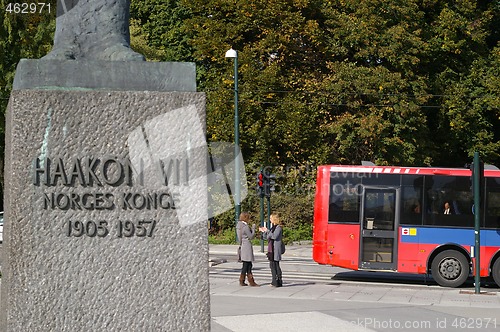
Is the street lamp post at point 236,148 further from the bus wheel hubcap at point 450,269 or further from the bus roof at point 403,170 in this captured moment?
the bus wheel hubcap at point 450,269

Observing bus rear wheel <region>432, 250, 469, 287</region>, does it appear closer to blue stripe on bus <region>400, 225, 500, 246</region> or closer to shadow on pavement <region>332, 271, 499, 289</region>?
blue stripe on bus <region>400, 225, 500, 246</region>

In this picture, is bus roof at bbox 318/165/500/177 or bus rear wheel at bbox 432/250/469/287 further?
bus roof at bbox 318/165/500/177

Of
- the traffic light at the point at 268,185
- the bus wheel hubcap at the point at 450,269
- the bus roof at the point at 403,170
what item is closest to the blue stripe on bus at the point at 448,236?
the bus wheel hubcap at the point at 450,269

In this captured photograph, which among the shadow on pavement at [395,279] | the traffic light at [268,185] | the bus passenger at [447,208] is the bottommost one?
the shadow on pavement at [395,279]

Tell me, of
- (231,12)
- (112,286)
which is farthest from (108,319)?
(231,12)

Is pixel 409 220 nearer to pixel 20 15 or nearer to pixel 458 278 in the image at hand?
pixel 458 278

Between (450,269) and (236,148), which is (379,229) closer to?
(450,269)

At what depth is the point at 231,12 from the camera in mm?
37375

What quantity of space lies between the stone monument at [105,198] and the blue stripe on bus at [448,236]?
16.5 m

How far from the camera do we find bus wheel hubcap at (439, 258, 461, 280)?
21.1 m

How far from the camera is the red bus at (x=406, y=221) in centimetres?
2116

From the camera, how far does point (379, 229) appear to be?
2155cm

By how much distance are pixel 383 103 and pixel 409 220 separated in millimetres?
13925

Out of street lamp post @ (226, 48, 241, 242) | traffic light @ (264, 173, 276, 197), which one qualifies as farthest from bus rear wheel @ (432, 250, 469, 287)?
street lamp post @ (226, 48, 241, 242)
